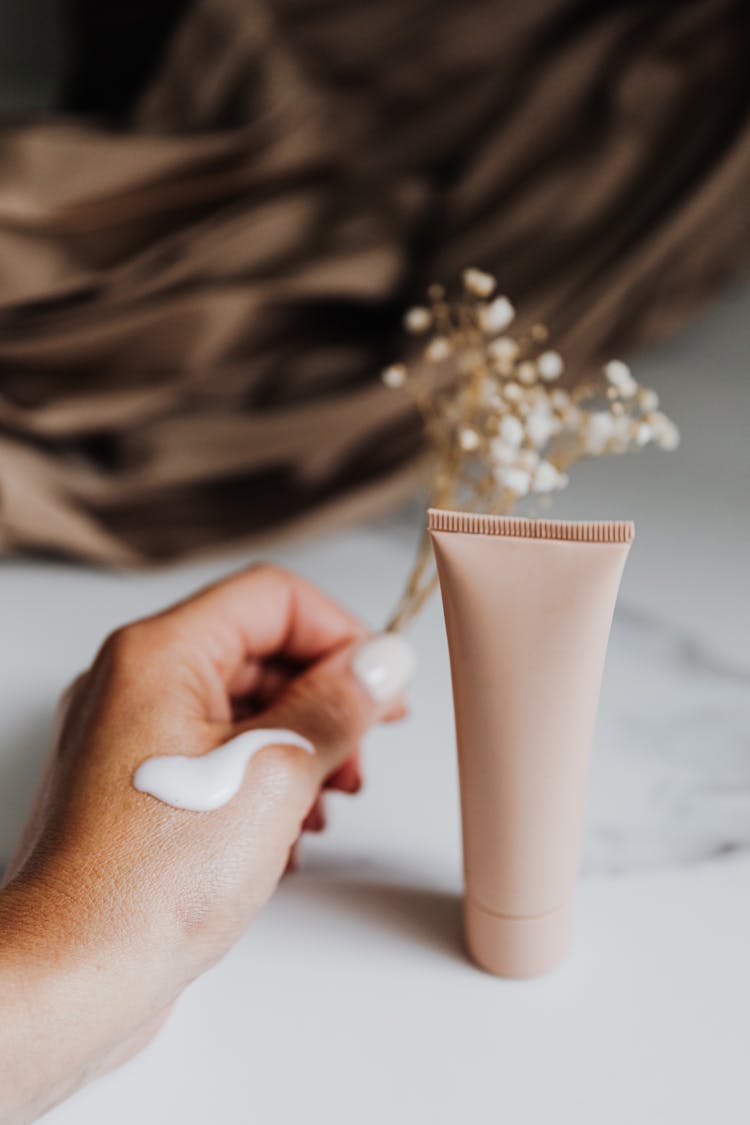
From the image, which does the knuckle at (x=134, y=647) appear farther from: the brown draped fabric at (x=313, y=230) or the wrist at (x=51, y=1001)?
the brown draped fabric at (x=313, y=230)

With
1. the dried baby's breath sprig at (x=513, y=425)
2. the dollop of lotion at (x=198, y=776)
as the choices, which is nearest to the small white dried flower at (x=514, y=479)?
the dried baby's breath sprig at (x=513, y=425)

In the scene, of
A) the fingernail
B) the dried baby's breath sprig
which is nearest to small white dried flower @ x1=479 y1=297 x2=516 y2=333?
the dried baby's breath sprig

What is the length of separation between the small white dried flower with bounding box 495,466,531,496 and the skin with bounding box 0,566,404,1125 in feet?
0.33

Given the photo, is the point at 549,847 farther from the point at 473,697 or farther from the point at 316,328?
the point at 316,328

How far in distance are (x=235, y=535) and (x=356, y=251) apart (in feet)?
0.65

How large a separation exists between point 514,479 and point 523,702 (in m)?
0.07

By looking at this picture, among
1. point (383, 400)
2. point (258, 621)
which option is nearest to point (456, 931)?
point (258, 621)

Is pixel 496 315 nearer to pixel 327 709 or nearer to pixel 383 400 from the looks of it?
pixel 327 709

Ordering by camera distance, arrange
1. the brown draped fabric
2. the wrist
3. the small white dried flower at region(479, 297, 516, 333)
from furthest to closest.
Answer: the brown draped fabric < the small white dried flower at region(479, 297, 516, 333) < the wrist

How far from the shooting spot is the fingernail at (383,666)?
45 centimetres

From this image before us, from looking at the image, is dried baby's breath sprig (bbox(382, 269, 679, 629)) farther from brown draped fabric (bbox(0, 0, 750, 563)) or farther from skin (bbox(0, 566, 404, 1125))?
brown draped fabric (bbox(0, 0, 750, 563))

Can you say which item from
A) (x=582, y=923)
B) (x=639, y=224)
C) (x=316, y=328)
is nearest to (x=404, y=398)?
(x=316, y=328)

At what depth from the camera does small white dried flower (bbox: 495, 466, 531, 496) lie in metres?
0.39

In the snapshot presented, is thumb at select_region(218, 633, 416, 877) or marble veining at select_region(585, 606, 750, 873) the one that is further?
marble veining at select_region(585, 606, 750, 873)
